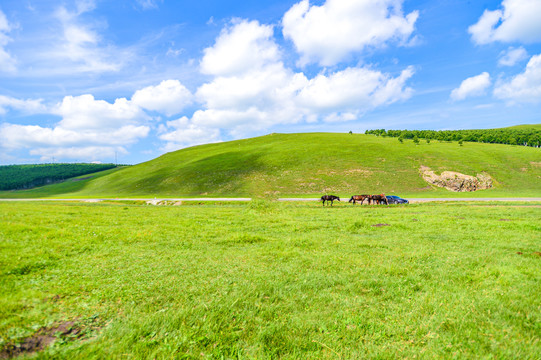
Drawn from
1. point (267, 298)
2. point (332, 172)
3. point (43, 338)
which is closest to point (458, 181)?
point (332, 172)

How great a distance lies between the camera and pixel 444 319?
5566 mm

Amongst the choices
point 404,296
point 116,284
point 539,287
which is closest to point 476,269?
point 539,287

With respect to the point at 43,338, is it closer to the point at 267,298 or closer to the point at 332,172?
the point at 267,298

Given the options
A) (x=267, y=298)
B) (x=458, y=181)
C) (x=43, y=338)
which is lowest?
Result: (x=458, y=181)

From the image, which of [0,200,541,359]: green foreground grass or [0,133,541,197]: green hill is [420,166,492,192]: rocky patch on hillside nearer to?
[0,133,541,197]: green hill

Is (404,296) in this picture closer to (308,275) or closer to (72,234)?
(308,275)

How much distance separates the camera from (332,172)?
79812 mm

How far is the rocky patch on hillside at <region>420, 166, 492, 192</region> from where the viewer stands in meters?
67.9

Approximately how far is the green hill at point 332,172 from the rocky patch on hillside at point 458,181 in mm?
2205

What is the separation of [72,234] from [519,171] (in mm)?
111867

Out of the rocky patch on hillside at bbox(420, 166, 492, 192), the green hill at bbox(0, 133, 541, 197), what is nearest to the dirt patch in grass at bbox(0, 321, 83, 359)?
the green hill at bbox(0, 133, 541, 197)

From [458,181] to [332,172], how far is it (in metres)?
34.1

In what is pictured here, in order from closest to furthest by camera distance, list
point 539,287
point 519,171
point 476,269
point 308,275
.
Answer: point 539,287 → point 308,275 → point 476,269 → point 519,171

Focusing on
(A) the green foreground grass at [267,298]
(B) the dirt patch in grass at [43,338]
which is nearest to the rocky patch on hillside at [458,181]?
(A) the green foreground grass at [267,298]
